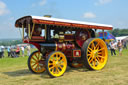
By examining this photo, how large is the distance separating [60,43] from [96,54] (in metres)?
1.62

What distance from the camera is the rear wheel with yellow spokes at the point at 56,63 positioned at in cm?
517

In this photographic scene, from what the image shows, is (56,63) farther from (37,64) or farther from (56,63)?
(37,64)

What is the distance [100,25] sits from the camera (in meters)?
6.89

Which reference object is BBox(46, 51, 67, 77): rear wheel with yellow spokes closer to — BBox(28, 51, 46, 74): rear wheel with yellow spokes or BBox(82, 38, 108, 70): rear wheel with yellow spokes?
BBox(28, 51, 46, 74): rear wheel with yellow spokes

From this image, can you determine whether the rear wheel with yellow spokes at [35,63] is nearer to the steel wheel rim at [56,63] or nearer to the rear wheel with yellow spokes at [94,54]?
the steel wheel rim at [56,63]

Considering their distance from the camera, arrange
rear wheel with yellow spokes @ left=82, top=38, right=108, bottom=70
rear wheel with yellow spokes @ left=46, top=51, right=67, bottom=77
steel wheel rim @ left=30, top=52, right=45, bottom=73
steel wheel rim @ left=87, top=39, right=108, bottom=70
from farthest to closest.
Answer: steel wheel rim @ left=87, top=39, right=108, bottom=70
steel wheel rim @ left=30, top=52, right=45, bottom=73
rear wheel with yellow spokes @ left=82, top=38, right=108, bottom=70
rear wheel with yellow spokes @ left=46, top=51, right=67, bottom=77

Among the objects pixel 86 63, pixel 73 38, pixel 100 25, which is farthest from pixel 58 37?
pixel 100 25

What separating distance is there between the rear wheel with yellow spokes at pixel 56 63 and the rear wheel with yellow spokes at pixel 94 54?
0.97m

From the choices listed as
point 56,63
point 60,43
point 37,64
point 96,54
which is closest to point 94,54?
point 96,54

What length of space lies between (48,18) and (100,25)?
8.52ft

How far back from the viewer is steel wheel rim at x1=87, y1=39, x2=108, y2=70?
6379mm

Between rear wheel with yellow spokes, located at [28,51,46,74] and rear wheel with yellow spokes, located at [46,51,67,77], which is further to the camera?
rear wheel with yellow spokes, located at [28,51,46,74]

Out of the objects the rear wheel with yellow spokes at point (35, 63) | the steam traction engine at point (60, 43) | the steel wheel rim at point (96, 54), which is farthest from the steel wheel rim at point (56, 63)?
the steel wheel rim at point (96, 54)

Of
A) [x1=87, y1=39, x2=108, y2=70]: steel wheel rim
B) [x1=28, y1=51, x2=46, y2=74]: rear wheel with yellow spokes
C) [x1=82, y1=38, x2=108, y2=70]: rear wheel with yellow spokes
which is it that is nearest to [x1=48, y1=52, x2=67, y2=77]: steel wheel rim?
[x1=28, y1=51, x2=46, y2=74]: rear wheel with yellow spokes
